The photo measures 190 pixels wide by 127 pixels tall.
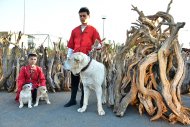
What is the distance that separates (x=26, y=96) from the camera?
22.9 ft

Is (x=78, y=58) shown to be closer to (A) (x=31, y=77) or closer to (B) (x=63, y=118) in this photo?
(B) (x=63, y=118)

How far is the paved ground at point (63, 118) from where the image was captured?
5.56 m

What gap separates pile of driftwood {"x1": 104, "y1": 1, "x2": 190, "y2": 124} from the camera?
5873 mm

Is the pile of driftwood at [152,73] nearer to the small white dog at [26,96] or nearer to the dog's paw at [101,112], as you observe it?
the dog's paw at [101,112]

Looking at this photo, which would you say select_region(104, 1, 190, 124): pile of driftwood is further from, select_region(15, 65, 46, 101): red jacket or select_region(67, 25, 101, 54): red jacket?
select_region(15, 65, 46, 101): red jacket

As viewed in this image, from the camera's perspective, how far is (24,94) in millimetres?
7020

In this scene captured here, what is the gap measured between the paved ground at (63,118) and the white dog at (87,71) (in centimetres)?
32

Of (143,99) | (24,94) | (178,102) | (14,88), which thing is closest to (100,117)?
(143,99)

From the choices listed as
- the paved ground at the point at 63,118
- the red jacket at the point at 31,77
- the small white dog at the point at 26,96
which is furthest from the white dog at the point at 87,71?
the red jacket at the point at 31,77

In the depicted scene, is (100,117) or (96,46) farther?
(96,46)

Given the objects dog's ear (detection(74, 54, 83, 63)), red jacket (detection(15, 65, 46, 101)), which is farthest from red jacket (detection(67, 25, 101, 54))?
red jacket (detection(15, 65, 46, 101))

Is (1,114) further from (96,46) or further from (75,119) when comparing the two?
(96,46)

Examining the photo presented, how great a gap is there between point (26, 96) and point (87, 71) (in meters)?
1.68

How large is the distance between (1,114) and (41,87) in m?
1.25
